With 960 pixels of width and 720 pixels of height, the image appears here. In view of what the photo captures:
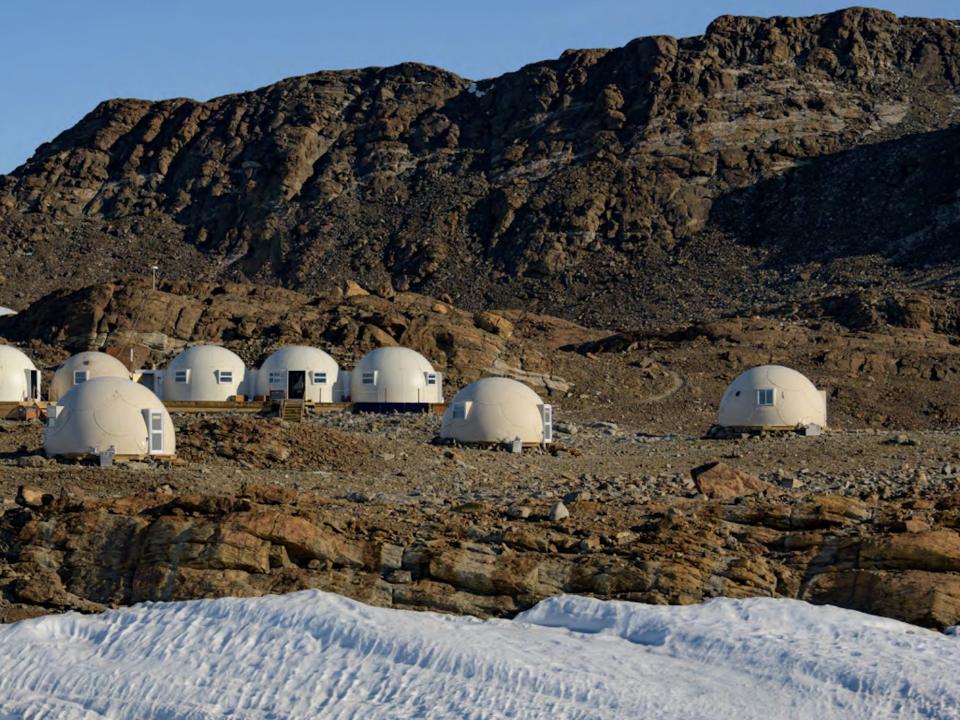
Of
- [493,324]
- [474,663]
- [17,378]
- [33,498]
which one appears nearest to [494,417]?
[17,378]

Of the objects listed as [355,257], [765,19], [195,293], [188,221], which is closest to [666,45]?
[765,19]

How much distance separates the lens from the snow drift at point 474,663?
1580 cm

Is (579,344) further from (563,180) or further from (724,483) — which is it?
(724,483)

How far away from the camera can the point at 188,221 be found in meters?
128

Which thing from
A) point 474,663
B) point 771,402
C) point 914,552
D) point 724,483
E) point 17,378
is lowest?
point 474,663

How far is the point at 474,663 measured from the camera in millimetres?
16516

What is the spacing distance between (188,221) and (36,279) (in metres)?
17.0

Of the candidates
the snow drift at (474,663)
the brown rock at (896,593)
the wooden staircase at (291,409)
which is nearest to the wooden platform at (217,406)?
the wooden staircase at (291,409)

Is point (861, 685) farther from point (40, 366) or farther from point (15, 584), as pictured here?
point (40, 366)

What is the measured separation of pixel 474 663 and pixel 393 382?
34479mm

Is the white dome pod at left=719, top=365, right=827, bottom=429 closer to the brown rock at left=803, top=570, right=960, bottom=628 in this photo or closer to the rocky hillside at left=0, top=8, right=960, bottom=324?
the brown rock at left=803, top=570, right=960, bottom=628

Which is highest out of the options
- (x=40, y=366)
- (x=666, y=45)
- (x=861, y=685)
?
(x=666, y=45)

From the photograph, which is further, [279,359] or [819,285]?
[819,285]

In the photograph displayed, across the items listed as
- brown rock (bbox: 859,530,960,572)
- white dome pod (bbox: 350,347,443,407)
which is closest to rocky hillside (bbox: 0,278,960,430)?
white dome pod (bbox: 350,347,443,407)
